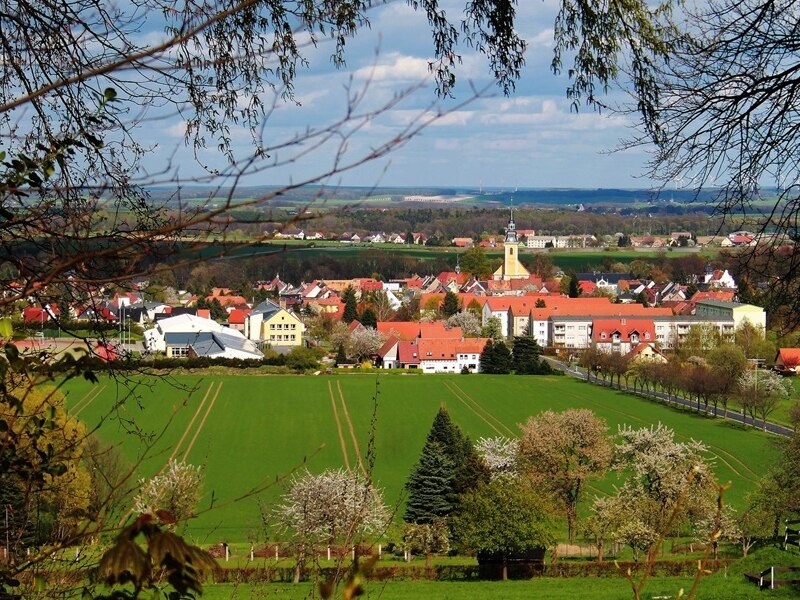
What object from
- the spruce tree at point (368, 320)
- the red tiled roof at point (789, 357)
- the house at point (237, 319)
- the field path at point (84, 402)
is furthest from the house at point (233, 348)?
the red tiled roof at point (789, 357)

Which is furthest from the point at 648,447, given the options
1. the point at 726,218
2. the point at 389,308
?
the point at 389,308

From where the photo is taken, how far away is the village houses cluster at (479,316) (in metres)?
46.1

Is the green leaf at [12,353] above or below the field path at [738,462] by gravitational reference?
above

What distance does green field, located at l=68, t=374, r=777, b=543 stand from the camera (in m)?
24.1

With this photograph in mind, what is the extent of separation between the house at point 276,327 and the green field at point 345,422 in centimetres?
1186

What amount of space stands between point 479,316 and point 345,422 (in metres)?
30.4

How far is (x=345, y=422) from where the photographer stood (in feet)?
101

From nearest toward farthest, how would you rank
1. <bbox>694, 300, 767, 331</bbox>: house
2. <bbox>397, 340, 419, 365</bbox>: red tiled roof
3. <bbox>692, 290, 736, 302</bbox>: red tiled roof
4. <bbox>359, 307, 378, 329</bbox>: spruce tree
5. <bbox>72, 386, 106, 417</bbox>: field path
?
1. <bbox>72, 386, 106, 417</bbox>: field path
2. <bbox>397, 340, 419, 365</bbox>: red tiled roof
3. <bbox>694, 300, 767, 331</bbox>: house
4. <bbox>359, 307, 378, 329</bbox>: spruce tree
5. <bbox>692, 290, 736, 302</bbox>: red tiled roof

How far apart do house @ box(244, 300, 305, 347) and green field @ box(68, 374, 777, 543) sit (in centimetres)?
1186

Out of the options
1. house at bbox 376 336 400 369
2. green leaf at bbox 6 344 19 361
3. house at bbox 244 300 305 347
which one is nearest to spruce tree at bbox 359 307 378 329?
house at bbox 244 300 305 347

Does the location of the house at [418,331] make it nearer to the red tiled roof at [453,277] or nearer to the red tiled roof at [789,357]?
the red tiled roof at [789,357]

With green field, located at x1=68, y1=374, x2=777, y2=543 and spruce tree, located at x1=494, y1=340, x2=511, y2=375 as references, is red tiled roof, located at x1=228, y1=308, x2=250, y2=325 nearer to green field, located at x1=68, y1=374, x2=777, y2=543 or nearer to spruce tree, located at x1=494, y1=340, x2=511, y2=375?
green field, located at x1=68, y1=374, x2=777, y2=543

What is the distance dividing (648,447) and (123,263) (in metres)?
21.4

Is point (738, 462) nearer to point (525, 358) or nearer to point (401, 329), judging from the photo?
point (525, 358)
